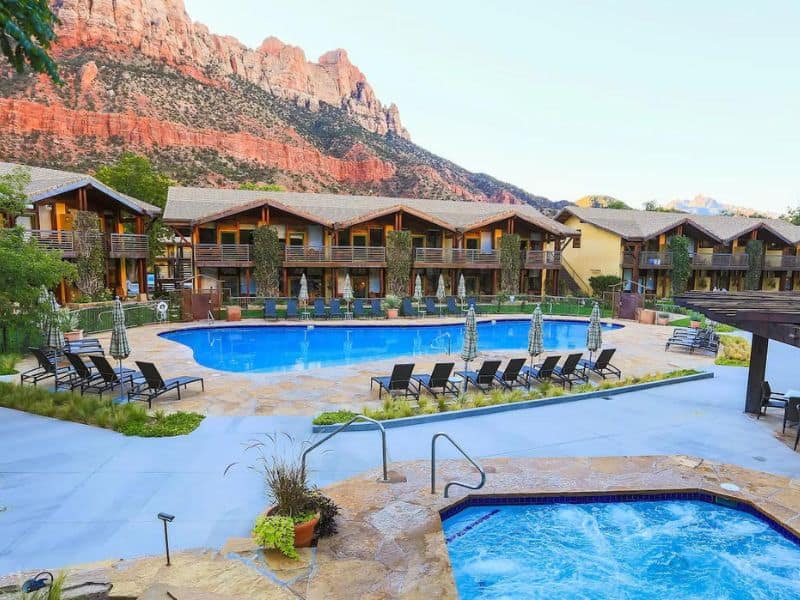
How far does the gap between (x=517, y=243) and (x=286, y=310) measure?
16.0 meters

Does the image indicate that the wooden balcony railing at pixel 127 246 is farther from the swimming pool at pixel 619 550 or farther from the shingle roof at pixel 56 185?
the swimming pool at pixel 619 550

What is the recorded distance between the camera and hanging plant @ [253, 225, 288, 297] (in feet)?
91.0

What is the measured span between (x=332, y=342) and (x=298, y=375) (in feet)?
22.2

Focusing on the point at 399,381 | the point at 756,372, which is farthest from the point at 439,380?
the point at 756,372

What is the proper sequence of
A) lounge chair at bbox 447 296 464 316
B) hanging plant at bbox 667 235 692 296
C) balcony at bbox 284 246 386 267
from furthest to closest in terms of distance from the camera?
hanging plant at bbox 667 235 692 296, balcony at bbox 284 246 386 267, lounge chair at bbox 447 296 464 316

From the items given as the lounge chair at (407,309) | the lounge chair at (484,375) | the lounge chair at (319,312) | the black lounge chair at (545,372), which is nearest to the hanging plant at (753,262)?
the lounge chair at (407,309)

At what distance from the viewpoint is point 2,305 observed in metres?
11.4

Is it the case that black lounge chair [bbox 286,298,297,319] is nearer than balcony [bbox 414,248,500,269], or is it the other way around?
black lounge chair [bbox 286,298,297,319]

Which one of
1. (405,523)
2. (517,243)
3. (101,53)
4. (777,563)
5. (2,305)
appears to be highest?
(101,53)

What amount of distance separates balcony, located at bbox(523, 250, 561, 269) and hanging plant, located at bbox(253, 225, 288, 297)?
15724 millimetres

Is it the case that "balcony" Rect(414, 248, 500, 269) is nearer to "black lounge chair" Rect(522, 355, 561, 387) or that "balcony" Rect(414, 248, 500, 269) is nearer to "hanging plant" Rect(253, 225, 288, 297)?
"hanging plant" Rect(253, 225, 288, 297)

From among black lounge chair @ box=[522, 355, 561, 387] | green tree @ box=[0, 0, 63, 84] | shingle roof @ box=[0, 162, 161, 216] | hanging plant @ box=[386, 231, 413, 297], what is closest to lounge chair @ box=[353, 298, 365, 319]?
hanging plant @ box=[386, 231, 413, 297]

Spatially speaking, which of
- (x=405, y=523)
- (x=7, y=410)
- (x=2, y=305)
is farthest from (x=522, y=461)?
(x=2, y=305)

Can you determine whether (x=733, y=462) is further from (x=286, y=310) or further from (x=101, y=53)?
(x=101, y=53)
